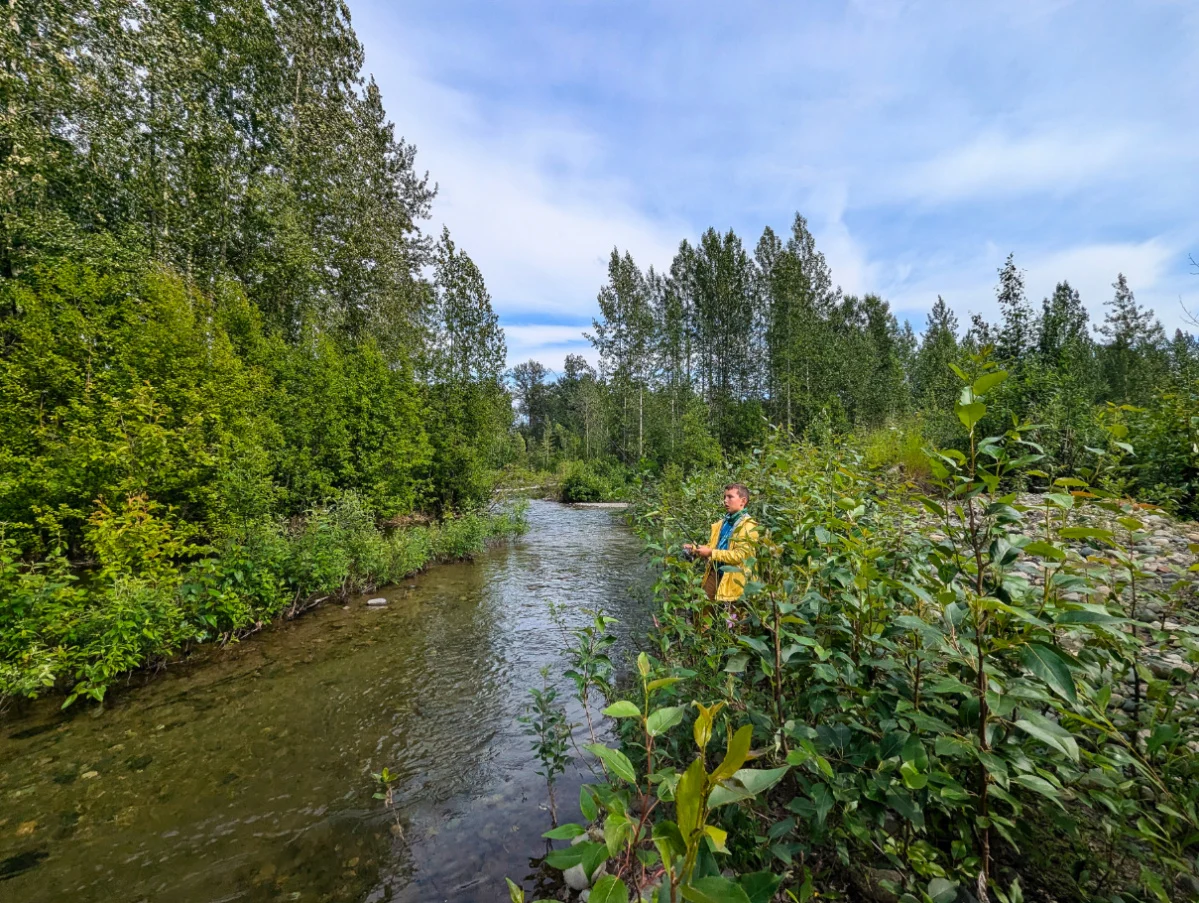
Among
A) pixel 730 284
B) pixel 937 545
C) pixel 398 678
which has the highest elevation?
pixel 730 284

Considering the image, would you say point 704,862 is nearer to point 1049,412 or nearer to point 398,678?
point 398,678

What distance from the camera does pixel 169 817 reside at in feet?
12.2

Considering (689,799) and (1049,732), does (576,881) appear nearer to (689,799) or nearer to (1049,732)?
(1049,732)

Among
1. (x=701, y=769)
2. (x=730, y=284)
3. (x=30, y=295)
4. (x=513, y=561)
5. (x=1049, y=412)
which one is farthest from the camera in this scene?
(x=730, y=284)

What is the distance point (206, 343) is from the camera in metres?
8.80

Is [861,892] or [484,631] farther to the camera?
[484,631]

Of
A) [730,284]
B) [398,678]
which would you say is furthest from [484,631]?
[730,284]

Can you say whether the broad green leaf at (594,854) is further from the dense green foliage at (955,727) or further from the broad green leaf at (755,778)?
the broad green leaf at (755,778)

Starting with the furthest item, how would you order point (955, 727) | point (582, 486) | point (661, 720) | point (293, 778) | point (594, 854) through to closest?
point (582, 486) → point (293, 778) → point (955, 727) → point (661, 720) → point (594, 854)

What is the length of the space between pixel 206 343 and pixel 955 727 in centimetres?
1142

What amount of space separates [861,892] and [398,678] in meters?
5.61

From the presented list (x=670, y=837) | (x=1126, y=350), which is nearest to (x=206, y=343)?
(x=670, y=837)

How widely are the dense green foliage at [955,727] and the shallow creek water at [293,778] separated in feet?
6.83

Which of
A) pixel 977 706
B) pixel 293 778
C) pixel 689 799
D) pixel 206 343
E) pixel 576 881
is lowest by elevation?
pixel 293 778
